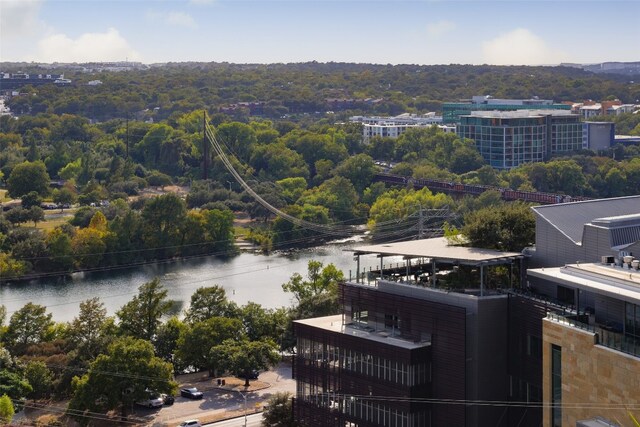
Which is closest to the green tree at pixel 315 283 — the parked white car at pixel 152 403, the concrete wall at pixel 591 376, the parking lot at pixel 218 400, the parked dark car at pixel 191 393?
the parking lot at pixel 218 400

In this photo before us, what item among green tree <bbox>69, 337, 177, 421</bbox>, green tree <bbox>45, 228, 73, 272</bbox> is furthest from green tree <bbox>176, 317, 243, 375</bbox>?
green tree <bbox>45, 228, 73, 272</bbox>

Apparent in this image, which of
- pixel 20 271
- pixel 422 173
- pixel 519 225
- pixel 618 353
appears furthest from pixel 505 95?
pixel 618 353

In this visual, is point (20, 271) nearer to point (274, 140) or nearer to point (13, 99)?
point (274, 140)

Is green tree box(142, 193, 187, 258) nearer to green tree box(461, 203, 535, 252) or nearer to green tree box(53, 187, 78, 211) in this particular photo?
green tree box(53, 187, 78, 211)

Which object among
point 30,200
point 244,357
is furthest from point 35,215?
point 244,357

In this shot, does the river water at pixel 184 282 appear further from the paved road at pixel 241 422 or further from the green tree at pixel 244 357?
the paved road at pixel 241 422

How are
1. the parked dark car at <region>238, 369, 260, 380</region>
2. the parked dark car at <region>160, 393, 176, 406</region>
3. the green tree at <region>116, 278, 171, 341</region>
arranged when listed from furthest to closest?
the green tree at <region>116, 278, 171, 341</region> < the parked dark car at <region>238, 369, 260, 380</region> < the parked dark car at <region>160, 393, 176, 406</region>
